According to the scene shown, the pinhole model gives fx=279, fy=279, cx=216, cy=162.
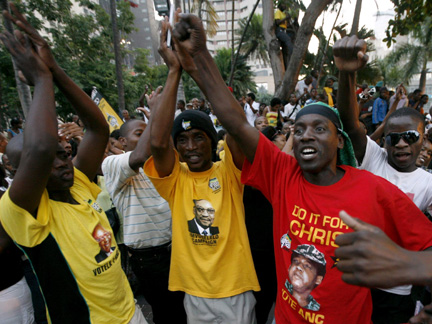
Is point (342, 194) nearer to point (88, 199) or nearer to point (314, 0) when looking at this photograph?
point (88, 199)

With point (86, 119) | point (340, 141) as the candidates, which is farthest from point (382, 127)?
point (86, 119)

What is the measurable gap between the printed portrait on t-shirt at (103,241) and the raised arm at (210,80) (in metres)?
1.02

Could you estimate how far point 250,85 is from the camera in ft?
103

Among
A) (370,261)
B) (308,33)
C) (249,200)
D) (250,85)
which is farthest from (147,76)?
(370,261)

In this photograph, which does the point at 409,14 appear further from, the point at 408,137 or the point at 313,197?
the point at 313,197

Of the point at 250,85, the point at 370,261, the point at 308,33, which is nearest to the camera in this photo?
the point at 370,261

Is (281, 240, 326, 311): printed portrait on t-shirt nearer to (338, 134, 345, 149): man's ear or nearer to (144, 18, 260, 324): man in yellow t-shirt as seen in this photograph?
(144, 18, 260, 324): man in yellow t-shirt

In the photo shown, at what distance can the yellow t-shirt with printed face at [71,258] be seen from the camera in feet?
4.79

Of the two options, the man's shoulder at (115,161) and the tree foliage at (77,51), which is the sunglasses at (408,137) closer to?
the man's shoulder at (115,161)

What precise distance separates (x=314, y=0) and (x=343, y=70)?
756cm

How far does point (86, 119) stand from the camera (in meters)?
1.90

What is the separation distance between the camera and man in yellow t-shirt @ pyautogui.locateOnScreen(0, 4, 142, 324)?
1.37m

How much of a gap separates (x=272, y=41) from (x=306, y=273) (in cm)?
998

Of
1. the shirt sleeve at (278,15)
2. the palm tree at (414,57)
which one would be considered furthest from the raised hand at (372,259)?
the palm tree at (414,57)
